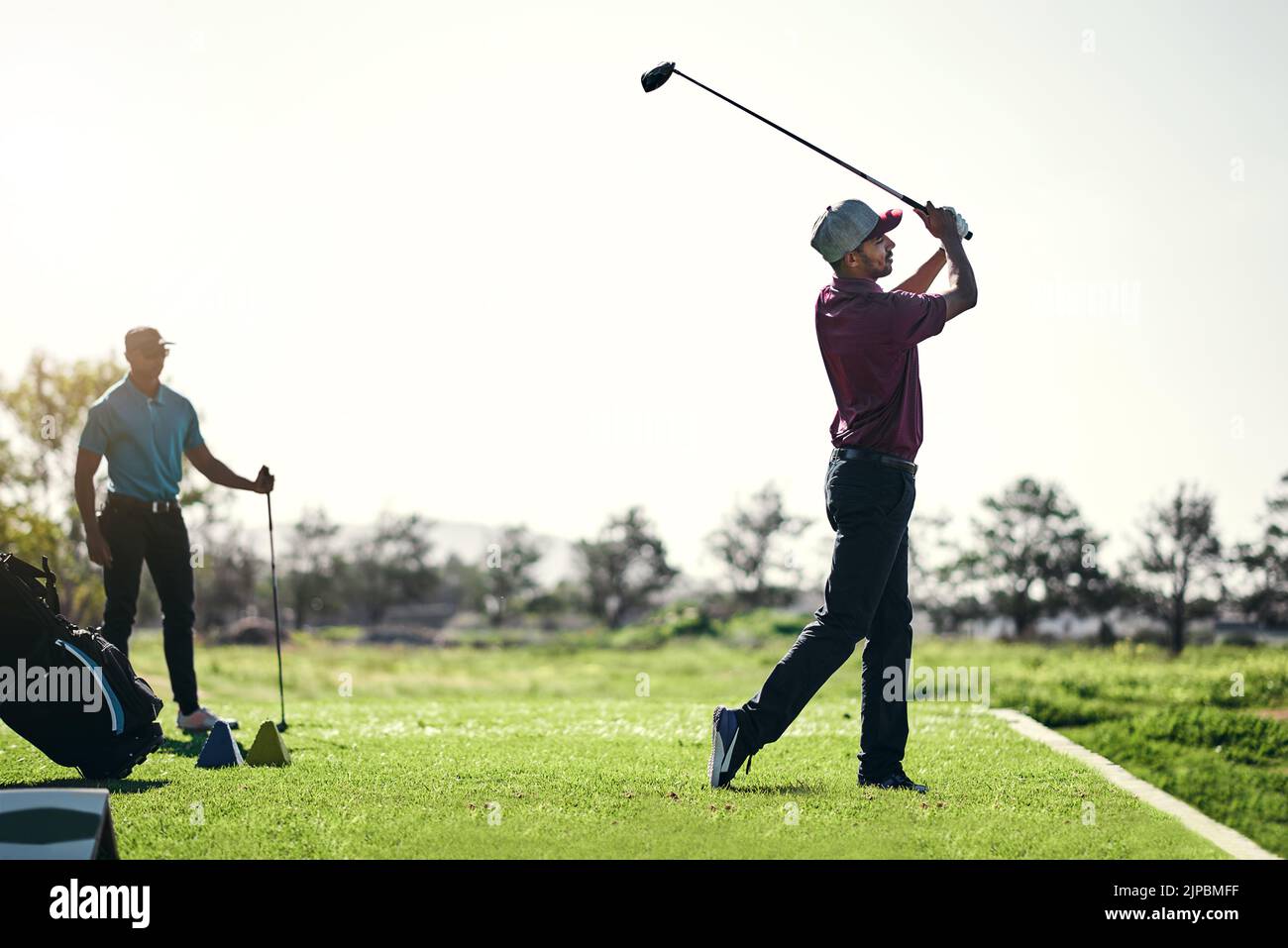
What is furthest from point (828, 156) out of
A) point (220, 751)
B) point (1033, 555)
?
point (1033, 555)

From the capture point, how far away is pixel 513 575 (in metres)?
66.2

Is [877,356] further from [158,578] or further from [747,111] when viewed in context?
[158,578]

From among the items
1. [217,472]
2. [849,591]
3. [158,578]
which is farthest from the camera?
[217,472]

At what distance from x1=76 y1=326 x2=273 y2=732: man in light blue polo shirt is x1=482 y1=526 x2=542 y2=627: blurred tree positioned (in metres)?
54.6

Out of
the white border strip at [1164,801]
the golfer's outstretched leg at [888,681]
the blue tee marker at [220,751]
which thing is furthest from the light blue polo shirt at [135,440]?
the white border strip at [1164,801]

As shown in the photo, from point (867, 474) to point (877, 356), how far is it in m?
0.57

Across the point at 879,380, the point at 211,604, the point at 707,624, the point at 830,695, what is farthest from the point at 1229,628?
the point at 879,380

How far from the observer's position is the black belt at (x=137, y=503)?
28.3 feet

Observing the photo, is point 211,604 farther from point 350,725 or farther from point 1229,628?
point 350,725

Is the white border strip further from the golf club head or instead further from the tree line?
the tree line

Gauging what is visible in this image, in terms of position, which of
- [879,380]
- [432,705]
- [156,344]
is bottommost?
[432,705]
